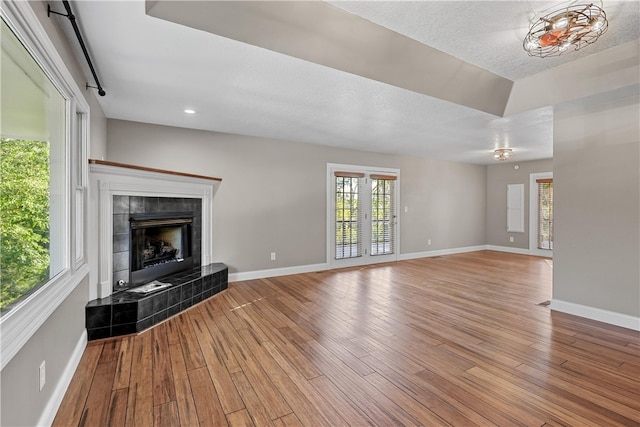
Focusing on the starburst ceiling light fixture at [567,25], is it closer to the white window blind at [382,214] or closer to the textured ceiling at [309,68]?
the textured ceiling at [309,68]

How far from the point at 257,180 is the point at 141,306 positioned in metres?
2.62

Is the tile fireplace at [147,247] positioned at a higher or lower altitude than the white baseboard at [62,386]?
higher

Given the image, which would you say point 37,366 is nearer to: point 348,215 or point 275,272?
point 275,272

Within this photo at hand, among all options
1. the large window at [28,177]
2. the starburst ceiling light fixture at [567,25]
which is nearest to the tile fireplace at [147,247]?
the large window at [28,177]

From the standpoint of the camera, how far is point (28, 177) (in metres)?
1.54

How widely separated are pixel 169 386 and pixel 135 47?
94.3 inches

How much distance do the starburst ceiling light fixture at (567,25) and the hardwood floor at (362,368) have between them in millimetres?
2381

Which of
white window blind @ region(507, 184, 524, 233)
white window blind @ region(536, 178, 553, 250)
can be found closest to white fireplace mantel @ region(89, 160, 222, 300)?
white window blind @ region(507, 184, 524, 233)

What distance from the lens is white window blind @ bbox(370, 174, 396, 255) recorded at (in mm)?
6277

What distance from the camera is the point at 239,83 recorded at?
9.11 ft

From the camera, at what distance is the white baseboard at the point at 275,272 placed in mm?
4695

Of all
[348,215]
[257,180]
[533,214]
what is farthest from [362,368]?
[533,214]

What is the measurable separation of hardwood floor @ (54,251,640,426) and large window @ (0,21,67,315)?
874 millimetres

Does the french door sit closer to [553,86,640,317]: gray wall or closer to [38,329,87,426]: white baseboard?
[553,86,640,317]: gray wall
